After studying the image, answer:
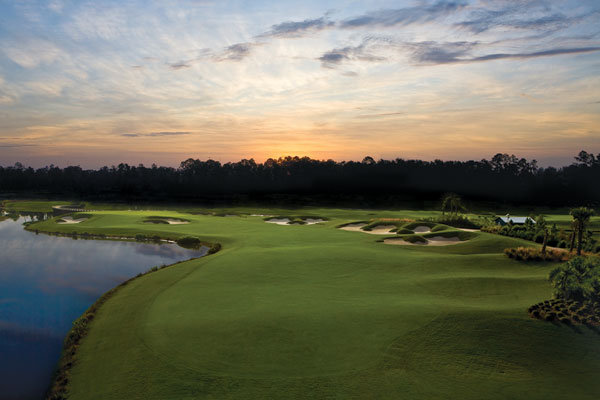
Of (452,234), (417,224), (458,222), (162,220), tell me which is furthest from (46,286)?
(458,222)

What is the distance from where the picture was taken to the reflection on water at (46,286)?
1402 centimetres

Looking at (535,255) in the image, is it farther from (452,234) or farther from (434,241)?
(452,234)

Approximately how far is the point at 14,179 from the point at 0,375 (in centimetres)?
17484

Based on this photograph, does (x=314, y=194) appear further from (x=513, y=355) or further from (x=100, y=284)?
(x=513, y=355)

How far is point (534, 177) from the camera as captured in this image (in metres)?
138

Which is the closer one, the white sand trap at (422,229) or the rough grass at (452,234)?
the rough grass at (452,234)

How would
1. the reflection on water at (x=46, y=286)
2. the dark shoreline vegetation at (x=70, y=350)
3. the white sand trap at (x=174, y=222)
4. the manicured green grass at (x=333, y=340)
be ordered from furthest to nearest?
1. the white sand trap at (x=174, y=222)
2. the reflection on water at (x=46, y=286)
3. the dark shoreline vegetation at (x=70, y=350)
4. the manicured green grass at (x=333, y=340)

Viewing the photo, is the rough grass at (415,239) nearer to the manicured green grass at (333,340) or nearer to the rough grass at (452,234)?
the rough grass at (452,234)

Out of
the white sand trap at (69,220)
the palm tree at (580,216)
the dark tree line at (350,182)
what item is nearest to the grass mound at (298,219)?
the white sand trap at (69,220)

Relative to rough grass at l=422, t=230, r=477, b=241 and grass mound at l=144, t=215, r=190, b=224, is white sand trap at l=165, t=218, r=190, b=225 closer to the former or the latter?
grass mound at l=144, t=215, r=190, b=224

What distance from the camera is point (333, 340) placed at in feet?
41.9

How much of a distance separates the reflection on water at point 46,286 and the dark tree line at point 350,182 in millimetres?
90006

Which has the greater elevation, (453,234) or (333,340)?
(453,234)

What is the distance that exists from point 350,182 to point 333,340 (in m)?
128
